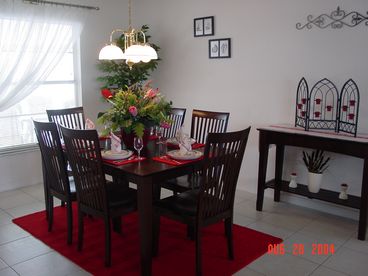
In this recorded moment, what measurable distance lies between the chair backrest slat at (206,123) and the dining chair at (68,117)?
1.22 m

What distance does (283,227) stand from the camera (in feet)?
10.4

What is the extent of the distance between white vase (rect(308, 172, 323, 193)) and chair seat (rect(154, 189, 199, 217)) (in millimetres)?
1231

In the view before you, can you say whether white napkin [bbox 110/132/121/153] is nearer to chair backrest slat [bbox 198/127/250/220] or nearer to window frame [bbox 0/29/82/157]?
chair backrest slat [bbox 198/127/250/220]

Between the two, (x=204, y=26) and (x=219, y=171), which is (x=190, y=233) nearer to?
(x=219, y=171)

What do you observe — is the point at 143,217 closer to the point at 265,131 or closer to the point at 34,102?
the point at 265,131

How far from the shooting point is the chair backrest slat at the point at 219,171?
87.3 inches

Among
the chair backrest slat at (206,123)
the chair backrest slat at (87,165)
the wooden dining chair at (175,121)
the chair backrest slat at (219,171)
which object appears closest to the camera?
the chair backrest slat at (219,171)

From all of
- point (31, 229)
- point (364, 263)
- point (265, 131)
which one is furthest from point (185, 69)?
point (364, 263)

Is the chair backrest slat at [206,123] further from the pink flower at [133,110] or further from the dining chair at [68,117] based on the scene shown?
the dining chair at [68,117]

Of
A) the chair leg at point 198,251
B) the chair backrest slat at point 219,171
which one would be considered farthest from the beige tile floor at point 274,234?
the chair backrest slat at point 219,171

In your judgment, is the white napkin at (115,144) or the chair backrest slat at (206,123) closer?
the white napkin at (115,144)

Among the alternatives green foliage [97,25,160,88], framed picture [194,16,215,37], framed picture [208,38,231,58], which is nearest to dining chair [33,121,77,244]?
green foliage [97,25,160,88]

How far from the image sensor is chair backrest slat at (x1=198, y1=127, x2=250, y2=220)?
2217 millimetres

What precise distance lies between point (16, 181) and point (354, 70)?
3800mm
